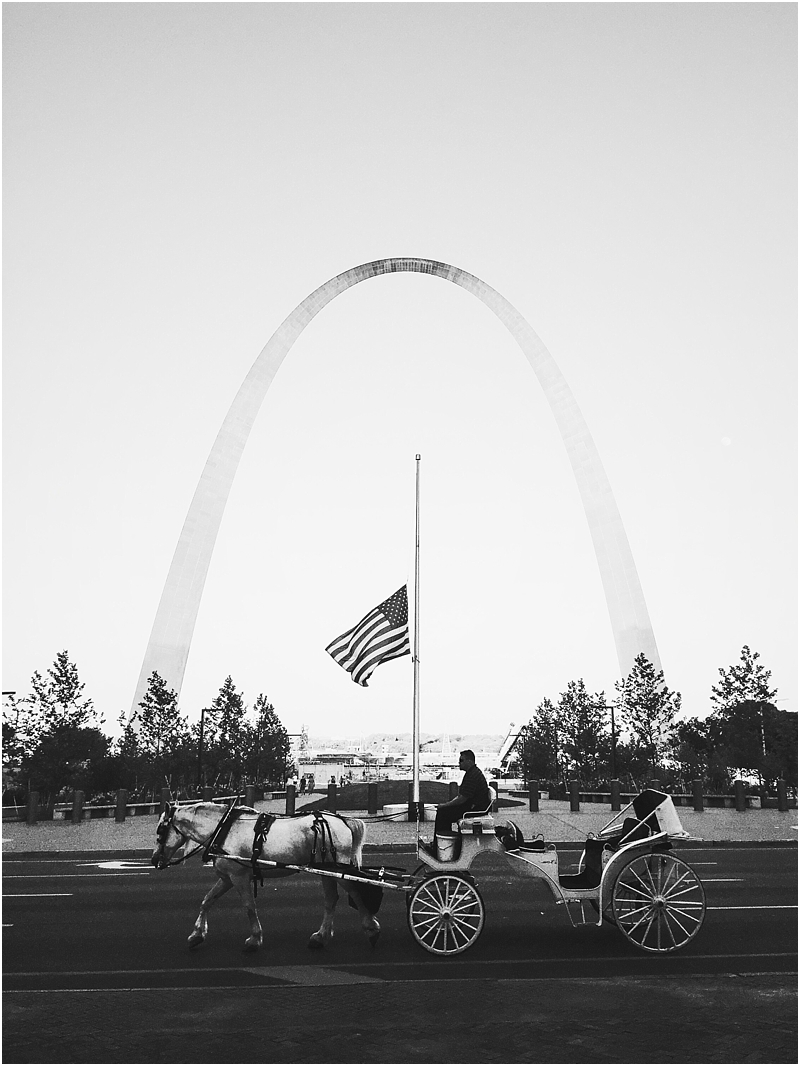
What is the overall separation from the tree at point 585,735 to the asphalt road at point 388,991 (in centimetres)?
4319

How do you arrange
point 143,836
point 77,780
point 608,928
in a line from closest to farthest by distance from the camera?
1. point 608,928
2. point 143,836
3. point 77,780

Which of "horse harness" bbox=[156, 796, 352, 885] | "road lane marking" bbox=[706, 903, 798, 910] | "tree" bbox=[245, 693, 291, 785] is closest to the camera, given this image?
"horse harness" bbox=[156, 796, 352, 885]

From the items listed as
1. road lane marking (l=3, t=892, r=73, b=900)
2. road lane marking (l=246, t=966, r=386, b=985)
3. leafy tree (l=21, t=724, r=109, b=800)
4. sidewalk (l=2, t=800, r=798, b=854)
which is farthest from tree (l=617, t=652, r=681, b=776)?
road lane marking (l=246, t=966, r=386, b=985)

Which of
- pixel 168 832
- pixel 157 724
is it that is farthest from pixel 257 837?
pixel 157 724

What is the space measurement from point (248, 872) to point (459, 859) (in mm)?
2251

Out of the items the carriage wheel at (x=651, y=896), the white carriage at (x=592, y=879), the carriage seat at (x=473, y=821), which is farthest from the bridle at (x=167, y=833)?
the carriage wheel at (x=651, y=896)

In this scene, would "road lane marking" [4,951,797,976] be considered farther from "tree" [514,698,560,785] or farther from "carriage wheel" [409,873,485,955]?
"tree" [514,698,560,785]

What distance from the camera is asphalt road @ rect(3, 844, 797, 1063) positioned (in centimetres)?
679

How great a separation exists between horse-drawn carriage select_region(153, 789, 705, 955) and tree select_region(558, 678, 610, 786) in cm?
4645

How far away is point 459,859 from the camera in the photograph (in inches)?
391

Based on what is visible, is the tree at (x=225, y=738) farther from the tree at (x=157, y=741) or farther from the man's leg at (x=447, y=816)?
the man's leg at (x=447, y=816)

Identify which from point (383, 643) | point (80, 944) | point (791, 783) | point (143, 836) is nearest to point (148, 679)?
point (143, 836)

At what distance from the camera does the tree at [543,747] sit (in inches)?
2559

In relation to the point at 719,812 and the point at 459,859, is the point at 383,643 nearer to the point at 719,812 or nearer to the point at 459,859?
the point at 459,859
